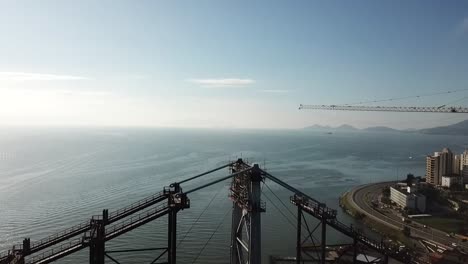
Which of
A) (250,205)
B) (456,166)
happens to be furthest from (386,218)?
(456,166)

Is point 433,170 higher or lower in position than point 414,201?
higher

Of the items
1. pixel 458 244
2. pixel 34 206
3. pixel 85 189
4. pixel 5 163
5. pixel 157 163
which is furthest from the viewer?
pixel 157 163

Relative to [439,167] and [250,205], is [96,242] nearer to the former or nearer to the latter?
[250,205]

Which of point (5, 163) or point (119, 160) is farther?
point (119, 160)

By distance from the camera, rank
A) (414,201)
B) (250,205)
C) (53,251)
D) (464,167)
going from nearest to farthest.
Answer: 1. (250,205)
2. (53,251)
3. (414,201)
4. (464,167)

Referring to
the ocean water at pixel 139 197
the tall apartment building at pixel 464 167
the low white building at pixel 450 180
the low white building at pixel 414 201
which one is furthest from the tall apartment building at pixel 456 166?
the low white building at pixel 414 201

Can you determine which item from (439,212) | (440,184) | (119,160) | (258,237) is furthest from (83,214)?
(440,184)

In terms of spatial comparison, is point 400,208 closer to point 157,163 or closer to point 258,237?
point 258,237
